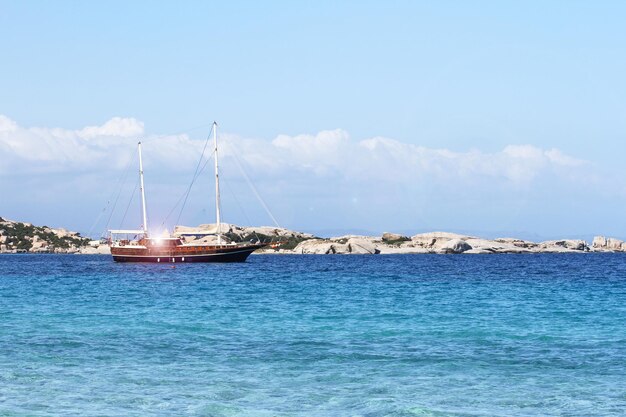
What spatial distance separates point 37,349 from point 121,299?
26303mm

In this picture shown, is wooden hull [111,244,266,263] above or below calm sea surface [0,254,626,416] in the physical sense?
above

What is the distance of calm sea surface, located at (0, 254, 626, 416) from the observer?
815 inches

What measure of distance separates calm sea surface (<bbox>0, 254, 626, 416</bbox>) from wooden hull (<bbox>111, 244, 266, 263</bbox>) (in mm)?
75307

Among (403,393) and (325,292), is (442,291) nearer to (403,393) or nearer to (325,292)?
(325,292)

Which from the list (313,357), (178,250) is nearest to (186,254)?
(178,250)

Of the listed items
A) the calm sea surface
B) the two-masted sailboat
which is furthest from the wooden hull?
the calm sea surface

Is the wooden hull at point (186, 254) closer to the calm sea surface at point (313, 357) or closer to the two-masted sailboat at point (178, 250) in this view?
the two-masted sailboat at point (178, 250)

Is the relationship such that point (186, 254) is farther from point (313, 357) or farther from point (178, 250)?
point (313, 357)

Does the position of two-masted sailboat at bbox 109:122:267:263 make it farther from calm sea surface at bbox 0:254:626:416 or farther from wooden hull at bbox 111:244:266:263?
calm sea surface at bbox 0:254:626:416

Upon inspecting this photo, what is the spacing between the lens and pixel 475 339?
32812 mm

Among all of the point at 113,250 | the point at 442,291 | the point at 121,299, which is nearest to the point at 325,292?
the point at 442,291

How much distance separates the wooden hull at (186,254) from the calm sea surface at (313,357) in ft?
247

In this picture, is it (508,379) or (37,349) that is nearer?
(508,379)

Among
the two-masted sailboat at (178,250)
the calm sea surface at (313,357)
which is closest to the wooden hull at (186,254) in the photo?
the two-masted sailboat at (178,250)
